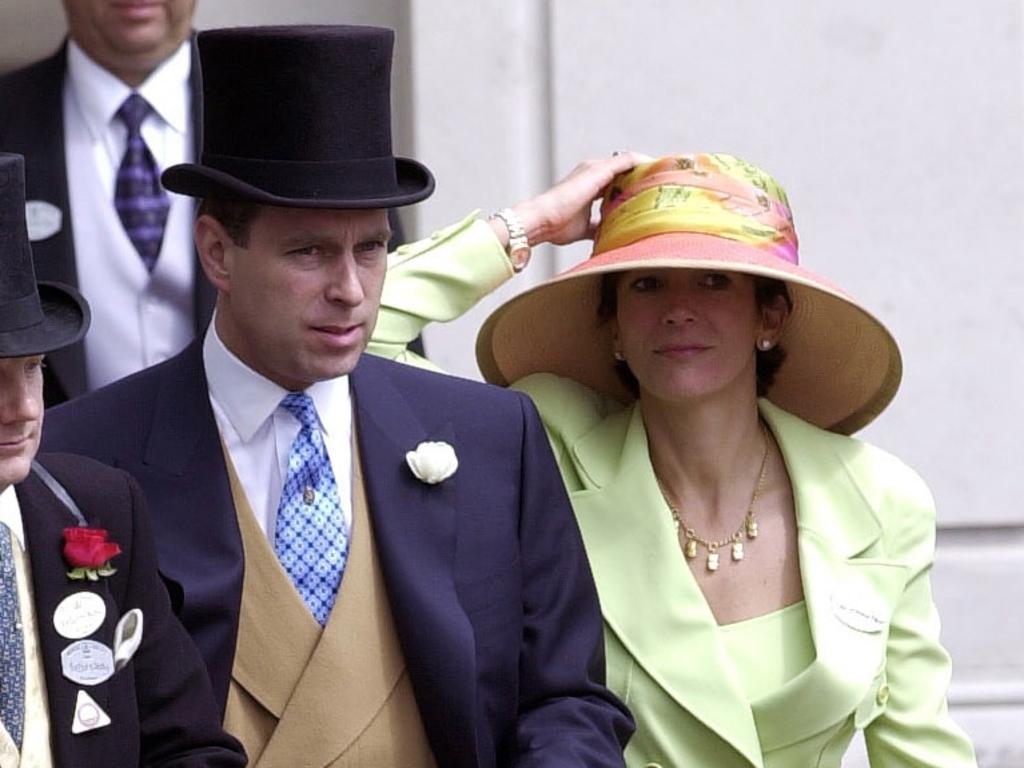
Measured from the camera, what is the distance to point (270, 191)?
145 inches

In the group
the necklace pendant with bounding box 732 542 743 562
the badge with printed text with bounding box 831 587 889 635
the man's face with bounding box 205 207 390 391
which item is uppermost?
the man's face with bounding box 205 207 390 391

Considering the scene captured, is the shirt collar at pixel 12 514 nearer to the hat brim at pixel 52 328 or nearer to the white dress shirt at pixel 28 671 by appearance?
the white dress shirt at pixel 28 671

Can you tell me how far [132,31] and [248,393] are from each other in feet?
4.58

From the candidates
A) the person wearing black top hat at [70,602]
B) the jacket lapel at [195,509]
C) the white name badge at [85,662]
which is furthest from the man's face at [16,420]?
the jacket lapel at [195,509]

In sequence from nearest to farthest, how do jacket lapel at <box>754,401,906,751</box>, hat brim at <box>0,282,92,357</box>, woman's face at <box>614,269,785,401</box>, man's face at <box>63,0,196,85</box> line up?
hat brim at <box>0,282,92,357</box> → jacket lapel at <box>754,401,906,751</box> → woman's face at <box>614,269,785,401</box> → man's face at <box>63,0,196,85</box>

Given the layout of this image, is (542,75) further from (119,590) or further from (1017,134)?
(119,590)

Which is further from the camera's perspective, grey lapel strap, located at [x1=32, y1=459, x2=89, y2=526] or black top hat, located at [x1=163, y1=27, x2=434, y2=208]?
black top hat, located at [x1=163, y1=27, x2=434, y2=208]

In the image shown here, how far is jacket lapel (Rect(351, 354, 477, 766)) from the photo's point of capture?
12.2 feet

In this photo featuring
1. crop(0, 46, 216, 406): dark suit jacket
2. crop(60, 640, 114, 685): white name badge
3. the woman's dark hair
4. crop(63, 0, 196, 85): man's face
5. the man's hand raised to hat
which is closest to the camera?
crop(60, 640, 114, 685): white name badge

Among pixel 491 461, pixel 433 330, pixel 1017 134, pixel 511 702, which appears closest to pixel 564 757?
pixel 511 702

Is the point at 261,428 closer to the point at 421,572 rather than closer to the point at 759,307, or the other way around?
the point at 421,572

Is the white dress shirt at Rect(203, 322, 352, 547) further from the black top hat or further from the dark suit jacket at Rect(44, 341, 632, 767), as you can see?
the black top hat

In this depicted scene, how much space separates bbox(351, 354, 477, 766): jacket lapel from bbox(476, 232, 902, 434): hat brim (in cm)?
54

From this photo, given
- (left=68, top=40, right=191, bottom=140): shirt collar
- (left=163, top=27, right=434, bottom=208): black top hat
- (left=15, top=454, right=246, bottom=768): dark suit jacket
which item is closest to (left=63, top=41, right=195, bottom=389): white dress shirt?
(left=68, top=40, right=191, bottom=140): shirt collar
